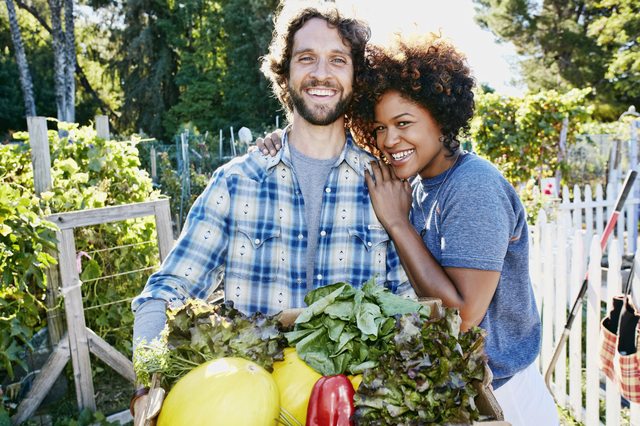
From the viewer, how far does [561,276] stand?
4254 millimetres

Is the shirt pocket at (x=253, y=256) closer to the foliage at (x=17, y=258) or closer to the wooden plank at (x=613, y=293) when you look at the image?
the foliage at (x=17, y=258)

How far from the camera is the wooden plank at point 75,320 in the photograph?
3.89m

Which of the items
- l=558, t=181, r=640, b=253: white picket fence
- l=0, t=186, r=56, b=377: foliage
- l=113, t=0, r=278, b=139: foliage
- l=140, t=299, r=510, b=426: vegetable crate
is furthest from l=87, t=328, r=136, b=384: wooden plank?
l=113, t=0, r=278, b=139: foliage

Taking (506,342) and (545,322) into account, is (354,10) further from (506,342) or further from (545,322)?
(545,322)

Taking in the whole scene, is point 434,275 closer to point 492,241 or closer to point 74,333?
point 492,241

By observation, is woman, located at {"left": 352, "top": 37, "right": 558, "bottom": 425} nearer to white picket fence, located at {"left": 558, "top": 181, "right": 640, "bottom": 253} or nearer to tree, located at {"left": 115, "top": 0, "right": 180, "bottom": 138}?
white picket fence, located at {"left": 558, "top": 181, "right": 640, "bottom": 253}

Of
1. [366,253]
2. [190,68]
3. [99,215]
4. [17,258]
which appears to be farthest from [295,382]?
[190,68]

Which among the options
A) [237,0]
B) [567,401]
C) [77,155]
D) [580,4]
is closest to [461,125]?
[567,401]

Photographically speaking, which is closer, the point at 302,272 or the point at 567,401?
the point at 302,272

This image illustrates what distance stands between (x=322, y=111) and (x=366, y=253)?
580mm

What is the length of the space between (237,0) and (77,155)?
2437cm

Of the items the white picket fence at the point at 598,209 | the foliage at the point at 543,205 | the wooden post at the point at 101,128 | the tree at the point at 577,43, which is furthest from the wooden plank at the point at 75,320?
the tree at the point at 577,43

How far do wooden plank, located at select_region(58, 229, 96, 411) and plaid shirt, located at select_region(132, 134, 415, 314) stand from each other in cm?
233

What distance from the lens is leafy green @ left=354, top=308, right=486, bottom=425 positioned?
110 centimetres
